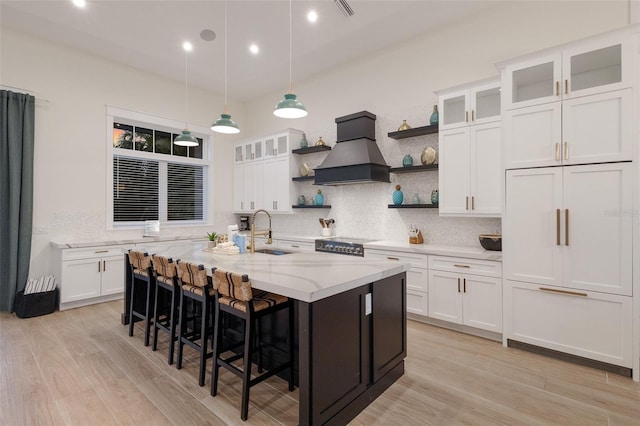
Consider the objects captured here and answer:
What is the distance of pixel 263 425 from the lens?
201cm

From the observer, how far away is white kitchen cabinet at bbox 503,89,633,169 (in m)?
2.60

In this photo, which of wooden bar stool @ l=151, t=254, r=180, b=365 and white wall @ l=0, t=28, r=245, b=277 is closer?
wooden bar stool @ l=151, t=254, r=180, b=365

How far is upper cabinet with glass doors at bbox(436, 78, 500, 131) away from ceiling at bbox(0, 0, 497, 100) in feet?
3.55

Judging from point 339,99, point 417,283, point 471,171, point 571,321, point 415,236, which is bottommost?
point 571,321

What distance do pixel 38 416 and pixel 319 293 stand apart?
205 centimetres

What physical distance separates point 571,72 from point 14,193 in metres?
6.37

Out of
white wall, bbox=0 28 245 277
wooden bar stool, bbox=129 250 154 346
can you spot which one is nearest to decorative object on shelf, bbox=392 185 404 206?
wooden bar stool, bbox=129 250 154 346

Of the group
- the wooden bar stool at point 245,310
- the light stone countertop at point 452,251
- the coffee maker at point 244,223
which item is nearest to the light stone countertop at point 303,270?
the wooden bar stool at point 245,310

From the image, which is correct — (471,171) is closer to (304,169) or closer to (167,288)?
(304,169)

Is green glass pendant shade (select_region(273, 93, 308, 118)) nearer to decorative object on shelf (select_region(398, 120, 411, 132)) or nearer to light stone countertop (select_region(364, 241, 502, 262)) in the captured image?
decorative object on shelf (select_region(398, 120, 411, 132))

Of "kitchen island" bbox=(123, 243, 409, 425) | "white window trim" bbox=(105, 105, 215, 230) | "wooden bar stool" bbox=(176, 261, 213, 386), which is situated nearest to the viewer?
"kitchen island" bbox=(123, 243, 409, 425)

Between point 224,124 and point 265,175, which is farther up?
point 224,124

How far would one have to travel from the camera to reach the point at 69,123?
472 cm

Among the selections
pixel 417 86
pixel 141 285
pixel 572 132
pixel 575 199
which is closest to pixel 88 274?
pixel 141 285
